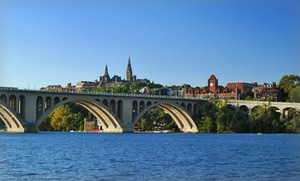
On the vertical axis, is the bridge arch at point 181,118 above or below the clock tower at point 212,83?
below

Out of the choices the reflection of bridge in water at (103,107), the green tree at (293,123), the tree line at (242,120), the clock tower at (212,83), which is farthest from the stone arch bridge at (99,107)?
the clock tower at (212,83)

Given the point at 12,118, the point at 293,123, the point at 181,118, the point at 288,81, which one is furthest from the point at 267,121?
the point at 12,118

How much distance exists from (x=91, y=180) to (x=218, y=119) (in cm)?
8147

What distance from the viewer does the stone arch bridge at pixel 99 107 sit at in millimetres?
86438

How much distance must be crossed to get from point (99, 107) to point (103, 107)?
1268 mm

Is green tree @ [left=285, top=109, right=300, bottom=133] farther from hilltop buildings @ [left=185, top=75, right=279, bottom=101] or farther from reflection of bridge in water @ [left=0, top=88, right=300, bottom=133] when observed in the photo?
hilltop buildings @ [left=185, top=75, right=279, bottom=101]

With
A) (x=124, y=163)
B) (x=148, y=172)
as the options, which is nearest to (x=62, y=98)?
(x=124, y=163)

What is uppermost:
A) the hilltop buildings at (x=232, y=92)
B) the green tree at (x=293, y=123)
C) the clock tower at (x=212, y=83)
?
the clock tower at (x=212, y=83)

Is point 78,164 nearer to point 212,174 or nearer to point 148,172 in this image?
point 148,172

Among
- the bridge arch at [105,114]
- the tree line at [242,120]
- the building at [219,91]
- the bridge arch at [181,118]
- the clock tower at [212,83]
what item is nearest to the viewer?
the bridge arch at [105,114]

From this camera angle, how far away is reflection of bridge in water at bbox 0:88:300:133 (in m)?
86.6

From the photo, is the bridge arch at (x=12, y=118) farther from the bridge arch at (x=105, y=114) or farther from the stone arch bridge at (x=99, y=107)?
the bridge arch at (x=105, y=114)

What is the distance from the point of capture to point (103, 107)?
323 ft

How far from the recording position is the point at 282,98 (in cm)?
13675
